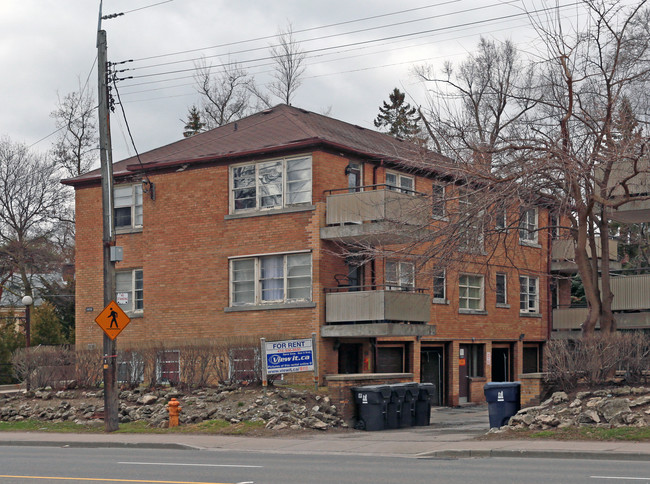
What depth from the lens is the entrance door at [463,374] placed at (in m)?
35.7

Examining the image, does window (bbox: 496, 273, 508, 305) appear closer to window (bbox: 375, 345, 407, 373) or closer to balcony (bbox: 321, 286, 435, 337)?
window (bbox: 375, 345, 407, 373)

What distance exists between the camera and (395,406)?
2541 centimetres

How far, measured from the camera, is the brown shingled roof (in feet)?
100.0

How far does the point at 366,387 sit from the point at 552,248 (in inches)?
750

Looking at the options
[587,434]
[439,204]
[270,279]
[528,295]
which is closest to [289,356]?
[439,204]

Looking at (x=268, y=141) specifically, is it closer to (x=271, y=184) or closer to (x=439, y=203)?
(x=271, y=184)

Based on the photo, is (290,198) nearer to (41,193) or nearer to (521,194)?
(521,194)

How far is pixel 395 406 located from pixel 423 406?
1458 millimetres

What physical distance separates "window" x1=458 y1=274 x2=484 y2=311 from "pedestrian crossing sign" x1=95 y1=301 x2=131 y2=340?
1554 cm

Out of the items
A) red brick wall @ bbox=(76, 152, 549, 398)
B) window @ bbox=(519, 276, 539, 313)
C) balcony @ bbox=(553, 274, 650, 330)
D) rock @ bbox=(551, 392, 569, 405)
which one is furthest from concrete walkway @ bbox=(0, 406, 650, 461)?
window @ bbox=(519, 276, 539, 313)

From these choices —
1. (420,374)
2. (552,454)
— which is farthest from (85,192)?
(552,454)

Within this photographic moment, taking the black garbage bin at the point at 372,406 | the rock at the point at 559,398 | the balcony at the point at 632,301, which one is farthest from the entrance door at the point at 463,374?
the rock at the point at 559,398

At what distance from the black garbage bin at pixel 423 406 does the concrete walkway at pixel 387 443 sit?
43 centimetres

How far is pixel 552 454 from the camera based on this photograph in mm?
16578
